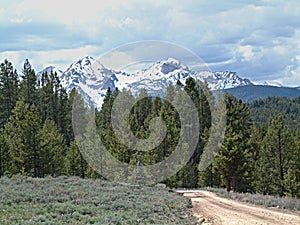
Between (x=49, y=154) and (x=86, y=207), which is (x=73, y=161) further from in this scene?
(x=86, y=207)

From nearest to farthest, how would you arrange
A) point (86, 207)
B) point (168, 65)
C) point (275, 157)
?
point (86, 207) → point (275, 157) → point (168, 65)

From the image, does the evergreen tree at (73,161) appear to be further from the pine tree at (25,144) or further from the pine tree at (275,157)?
the pine tree at (275,157)

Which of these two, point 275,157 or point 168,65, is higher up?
point 168,65

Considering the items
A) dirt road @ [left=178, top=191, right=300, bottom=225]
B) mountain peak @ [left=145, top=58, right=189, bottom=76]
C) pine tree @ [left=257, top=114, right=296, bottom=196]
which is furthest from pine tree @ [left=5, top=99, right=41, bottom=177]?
pine tree @ [left=257, top=114, right=296, bottom=196]

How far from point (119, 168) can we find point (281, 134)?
1741 cm

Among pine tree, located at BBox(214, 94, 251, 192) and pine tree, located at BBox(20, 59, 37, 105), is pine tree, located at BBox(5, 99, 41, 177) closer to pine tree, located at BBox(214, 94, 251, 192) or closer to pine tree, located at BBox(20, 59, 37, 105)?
pine tree, located at BBox(214, 94, 251, 192)

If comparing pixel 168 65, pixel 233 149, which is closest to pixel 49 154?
pixel 168 65

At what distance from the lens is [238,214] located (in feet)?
70.3

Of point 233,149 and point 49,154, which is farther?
point 49,154

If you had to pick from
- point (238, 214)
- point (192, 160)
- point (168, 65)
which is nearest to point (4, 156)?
point (168, 65)

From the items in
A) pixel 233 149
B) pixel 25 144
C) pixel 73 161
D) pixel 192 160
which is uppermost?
pixel 25 144

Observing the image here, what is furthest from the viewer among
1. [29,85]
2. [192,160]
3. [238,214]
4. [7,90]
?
[29,85]

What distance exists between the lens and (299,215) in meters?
22.2

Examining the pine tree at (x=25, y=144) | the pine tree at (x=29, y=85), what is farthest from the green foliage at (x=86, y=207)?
the pine tree at (x=29, y=85)
